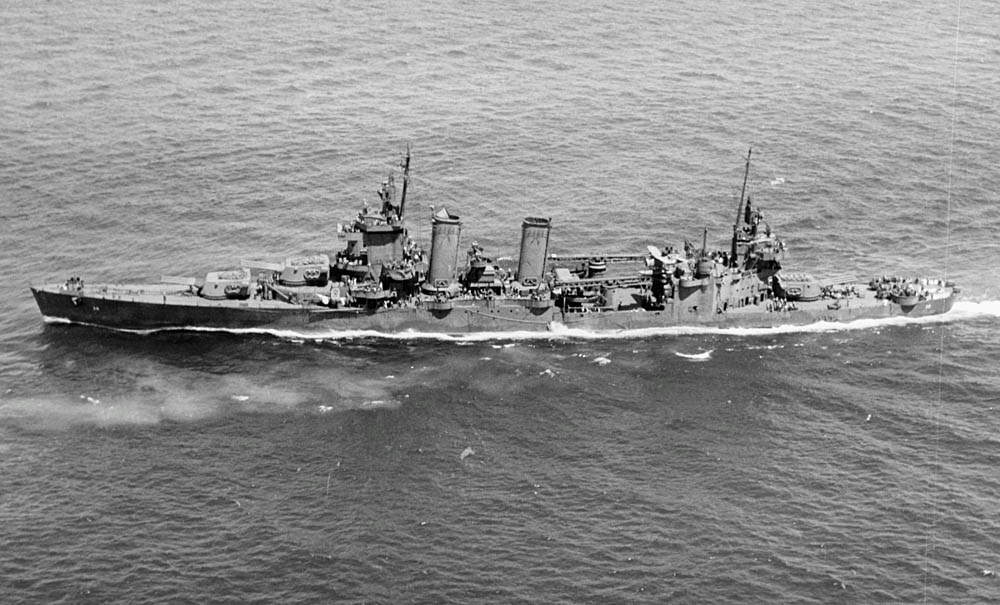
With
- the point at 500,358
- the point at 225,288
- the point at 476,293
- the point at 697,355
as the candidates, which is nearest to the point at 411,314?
the point at 476,293

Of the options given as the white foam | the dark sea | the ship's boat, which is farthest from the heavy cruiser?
the white foam

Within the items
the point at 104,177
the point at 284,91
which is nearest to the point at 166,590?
the point at 104,177

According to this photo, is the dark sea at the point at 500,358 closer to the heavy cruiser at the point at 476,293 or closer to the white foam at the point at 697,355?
the white foam at the point at 697,355

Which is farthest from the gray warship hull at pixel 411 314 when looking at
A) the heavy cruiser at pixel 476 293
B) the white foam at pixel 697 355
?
the white foam at pixel 697 355

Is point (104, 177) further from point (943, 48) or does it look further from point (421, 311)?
point (943, 48)

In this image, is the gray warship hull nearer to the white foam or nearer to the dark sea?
the dark sea

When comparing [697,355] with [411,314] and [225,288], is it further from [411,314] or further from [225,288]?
[225,288]
